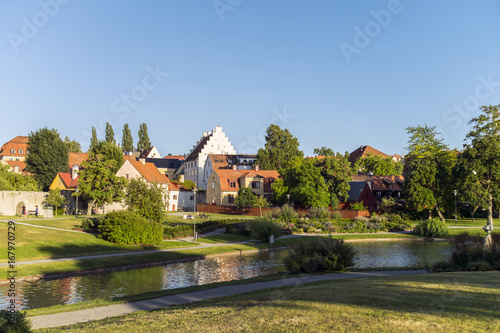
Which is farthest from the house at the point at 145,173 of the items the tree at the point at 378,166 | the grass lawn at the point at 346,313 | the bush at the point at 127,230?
the grass lawn at the point at 346,313

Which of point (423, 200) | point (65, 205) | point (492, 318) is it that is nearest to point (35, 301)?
point (492, 318)

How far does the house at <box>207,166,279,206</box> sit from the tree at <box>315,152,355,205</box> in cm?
1367

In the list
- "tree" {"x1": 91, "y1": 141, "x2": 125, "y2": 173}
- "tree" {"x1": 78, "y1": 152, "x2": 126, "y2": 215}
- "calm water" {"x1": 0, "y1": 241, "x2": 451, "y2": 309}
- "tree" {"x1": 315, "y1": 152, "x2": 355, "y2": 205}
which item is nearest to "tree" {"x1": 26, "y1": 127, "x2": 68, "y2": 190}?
"tree" {"x1": 91, "y1": 141, "x2": 125, "y2": 173}

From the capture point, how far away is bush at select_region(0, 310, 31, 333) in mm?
8289

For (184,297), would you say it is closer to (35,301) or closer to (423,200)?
(35,301)

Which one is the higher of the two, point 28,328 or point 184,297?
point 28,328

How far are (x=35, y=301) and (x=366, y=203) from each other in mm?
60860

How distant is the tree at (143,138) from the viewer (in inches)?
6063

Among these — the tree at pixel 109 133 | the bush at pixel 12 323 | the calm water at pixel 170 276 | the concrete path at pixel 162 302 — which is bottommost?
the calm water at pixel 170 276

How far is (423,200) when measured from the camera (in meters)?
62.6

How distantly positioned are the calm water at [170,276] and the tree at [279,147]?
66607 millimetres

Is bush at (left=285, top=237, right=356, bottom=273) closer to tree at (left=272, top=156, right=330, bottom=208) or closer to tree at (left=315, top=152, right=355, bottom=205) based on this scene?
tree at (left=272, top=156, right=330, bottom=208)

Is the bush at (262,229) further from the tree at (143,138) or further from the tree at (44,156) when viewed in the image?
the tree at (143,138)

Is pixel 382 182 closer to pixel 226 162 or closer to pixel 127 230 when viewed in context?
pixel 226 162
